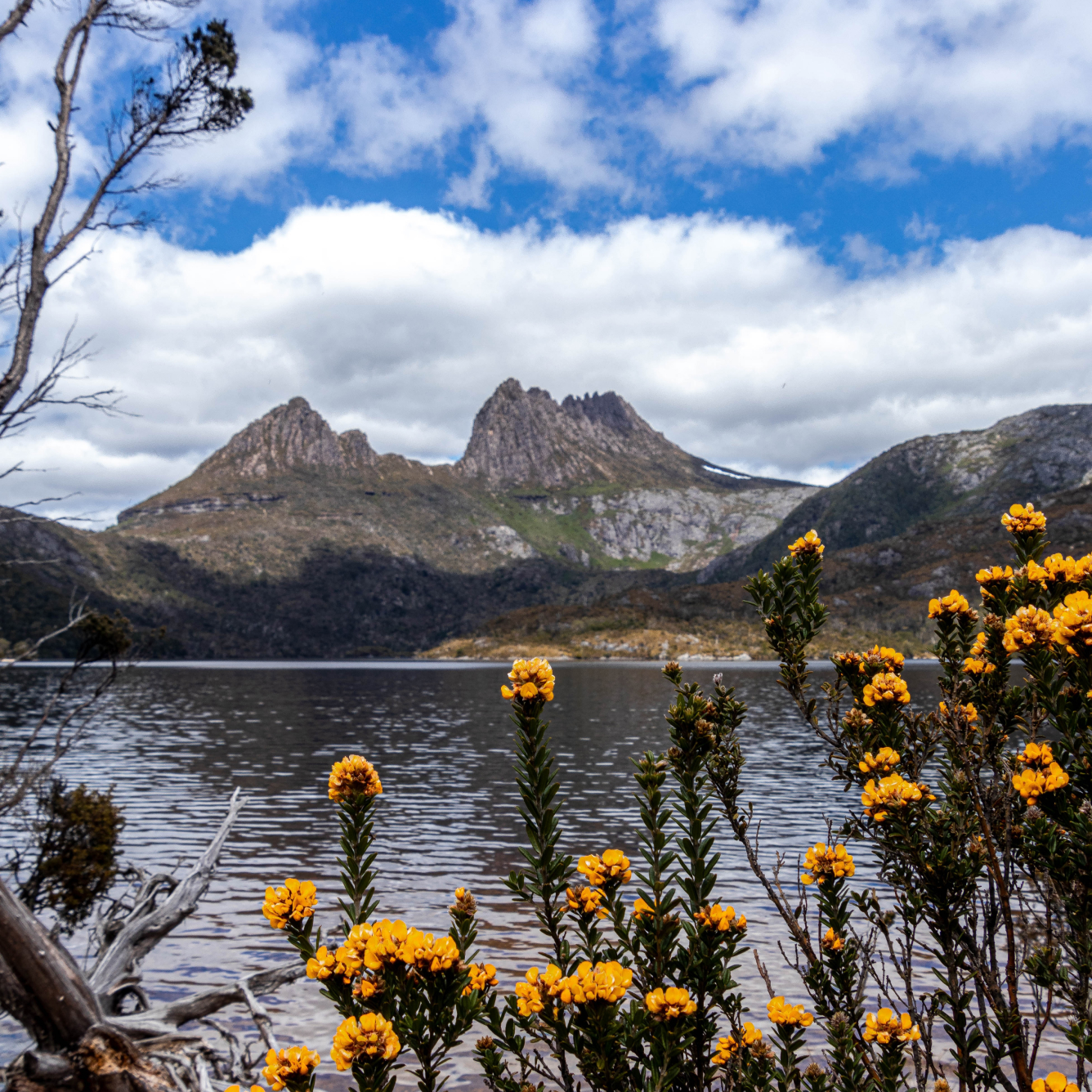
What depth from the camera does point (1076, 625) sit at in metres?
3.84

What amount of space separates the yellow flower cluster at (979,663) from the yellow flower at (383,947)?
3.98 m

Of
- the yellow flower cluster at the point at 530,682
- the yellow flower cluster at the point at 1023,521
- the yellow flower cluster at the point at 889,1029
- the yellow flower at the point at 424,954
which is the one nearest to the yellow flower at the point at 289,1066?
the yellow flower at the point at 424,954

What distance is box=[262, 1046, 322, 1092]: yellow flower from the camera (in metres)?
3.12

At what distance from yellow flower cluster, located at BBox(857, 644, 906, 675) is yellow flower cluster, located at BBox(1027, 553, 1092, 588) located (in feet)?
3.38

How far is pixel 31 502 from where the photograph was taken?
8.21 m

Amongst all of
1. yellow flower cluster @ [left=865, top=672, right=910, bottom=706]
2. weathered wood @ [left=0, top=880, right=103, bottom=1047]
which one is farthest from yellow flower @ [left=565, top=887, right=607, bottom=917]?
weathered wood @ [left=0, top=880, right=103, bottom=1047]

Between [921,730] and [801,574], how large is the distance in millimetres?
1517

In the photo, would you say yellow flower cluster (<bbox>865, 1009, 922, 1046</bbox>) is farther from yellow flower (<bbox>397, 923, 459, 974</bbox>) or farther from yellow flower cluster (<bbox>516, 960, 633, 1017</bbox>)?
yellow flower (<bbox>397, 923, 459, 974</bbox>)

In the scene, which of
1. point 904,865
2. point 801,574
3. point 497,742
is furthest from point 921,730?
point 497,742

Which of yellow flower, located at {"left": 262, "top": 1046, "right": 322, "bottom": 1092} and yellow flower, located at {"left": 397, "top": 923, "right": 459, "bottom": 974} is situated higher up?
yellow flower, located at {"left": 397, "top": 923, "right": 459, "bottom": 974}

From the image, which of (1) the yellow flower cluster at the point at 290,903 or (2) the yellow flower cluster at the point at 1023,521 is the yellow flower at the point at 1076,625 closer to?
(2) the yellow flower cluster at the point at 1023,521

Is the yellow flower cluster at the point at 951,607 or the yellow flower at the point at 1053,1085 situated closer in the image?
the yellow flower at the point at 1053,1085

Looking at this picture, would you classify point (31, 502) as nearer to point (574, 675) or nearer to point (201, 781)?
point (201, 781)

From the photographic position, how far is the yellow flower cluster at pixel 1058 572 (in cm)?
478
